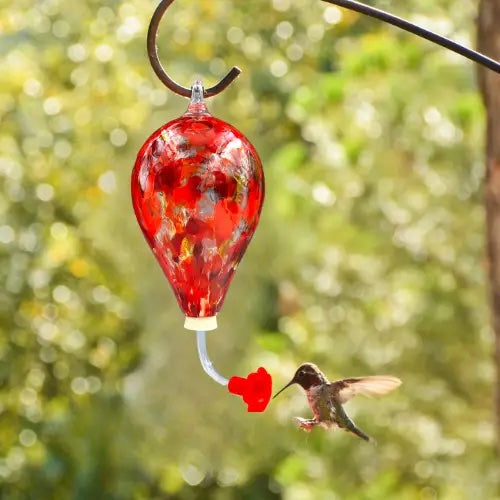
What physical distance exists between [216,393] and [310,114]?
109 centimetres

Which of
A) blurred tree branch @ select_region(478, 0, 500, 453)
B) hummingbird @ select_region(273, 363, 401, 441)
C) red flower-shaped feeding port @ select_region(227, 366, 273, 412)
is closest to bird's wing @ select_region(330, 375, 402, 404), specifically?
hummingbird @ select_region(273, 363, 401, 441)

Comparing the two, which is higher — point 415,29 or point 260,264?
point 415,29

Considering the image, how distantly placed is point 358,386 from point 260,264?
248 centimetres

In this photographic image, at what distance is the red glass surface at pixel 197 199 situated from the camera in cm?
110

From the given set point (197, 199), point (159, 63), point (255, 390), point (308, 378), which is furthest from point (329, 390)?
point (159, 63)

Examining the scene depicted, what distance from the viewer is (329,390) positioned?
1210 mm

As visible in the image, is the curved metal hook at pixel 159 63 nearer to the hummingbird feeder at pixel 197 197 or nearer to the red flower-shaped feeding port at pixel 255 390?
the hummingbird feeder at pixel 197 197

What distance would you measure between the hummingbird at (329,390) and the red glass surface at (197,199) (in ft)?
0.49

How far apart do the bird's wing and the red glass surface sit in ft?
0.65

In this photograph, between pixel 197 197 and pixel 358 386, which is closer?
pixel 197 197

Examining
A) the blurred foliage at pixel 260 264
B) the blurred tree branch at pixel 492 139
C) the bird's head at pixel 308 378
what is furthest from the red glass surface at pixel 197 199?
the blurred foliage at pixel 260 264

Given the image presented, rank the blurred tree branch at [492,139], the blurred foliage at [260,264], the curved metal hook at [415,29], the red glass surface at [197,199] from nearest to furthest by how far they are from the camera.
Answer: the curved metal hook at [415,29]
the red glass surface at [197,199]
the blurred tree branch at [492,139]
the blurred foliage at [260,264]

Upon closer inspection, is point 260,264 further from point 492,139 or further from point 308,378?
point 308,378

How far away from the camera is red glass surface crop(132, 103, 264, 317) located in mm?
1100
